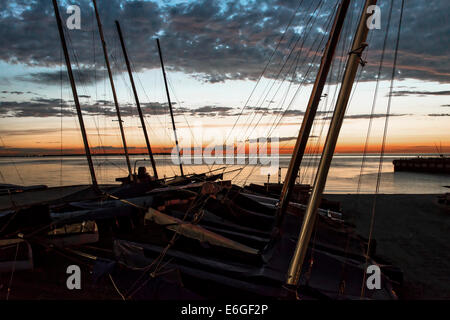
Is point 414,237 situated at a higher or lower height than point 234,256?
higher

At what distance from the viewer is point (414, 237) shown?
37.3 feet

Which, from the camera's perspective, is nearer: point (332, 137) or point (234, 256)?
point (332, 137)

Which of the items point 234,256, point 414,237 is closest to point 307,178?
point 414,237

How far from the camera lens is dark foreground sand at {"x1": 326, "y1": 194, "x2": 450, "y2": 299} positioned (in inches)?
296

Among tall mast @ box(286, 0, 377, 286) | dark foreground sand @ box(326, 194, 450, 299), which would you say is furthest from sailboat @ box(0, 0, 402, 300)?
dark foreground sand @ box(326, 194, 450, 299)

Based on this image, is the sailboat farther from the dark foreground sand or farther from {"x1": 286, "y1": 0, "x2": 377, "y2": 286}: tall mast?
the dark foreground sand

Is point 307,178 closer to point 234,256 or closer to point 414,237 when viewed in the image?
point 414,237

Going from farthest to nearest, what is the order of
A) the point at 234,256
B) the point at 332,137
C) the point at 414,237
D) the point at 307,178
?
the point at 307,178
the point at 414,237
the point at 234,256
the point at 332,137

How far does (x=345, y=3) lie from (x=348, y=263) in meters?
6.55

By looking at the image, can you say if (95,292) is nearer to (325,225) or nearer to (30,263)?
(30,263)

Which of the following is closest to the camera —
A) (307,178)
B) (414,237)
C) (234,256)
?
(234,256)

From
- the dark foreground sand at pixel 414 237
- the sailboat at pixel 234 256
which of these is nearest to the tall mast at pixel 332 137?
the sailboat at pixel 234 256

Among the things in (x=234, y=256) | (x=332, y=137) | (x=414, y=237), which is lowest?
(x=234, y=256)
